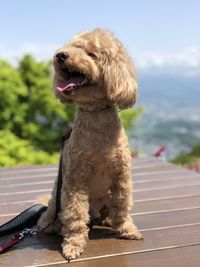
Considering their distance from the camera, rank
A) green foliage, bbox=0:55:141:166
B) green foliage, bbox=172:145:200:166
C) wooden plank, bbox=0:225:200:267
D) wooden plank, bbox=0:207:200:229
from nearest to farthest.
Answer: wooden plank, bbox=0:225:200:267, wooden plank, bbox=0:207:200:229, green foliage, bbox=0:55:141:166, green foliage, bbox=172:145:200:166

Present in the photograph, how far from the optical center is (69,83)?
2215 mm

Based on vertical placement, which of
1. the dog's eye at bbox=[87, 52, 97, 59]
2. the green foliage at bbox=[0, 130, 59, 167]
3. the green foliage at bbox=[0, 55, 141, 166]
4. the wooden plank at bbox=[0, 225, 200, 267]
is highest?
the green foliage at bbox=[0, 55, 141, 166]

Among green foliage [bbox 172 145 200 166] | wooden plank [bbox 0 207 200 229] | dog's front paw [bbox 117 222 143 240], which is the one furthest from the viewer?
green foliage [bbox 172 145 200 166]

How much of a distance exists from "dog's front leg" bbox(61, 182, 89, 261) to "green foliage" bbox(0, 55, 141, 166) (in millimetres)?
4617

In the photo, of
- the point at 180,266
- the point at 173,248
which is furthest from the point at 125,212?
the point at 180,266

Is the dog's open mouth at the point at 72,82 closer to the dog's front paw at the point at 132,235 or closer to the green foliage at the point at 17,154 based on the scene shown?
the dog's front paw at the point at 132,235

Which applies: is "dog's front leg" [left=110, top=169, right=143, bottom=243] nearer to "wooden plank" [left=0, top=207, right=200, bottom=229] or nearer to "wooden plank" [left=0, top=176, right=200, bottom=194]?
"wooden plank" [left=0, top=207, right=200, bottom=229]

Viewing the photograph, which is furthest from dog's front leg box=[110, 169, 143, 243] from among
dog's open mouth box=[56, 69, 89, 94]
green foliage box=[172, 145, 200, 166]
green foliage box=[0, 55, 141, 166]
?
green foliage box=[172, 145, 200, 166]

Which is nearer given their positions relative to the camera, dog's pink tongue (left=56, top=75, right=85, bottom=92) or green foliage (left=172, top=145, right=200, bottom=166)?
dog's pink tongue (left=56, top=75, right=85, bottom=92)

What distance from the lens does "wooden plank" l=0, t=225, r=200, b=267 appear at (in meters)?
2.36

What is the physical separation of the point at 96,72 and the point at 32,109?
18.1 ft

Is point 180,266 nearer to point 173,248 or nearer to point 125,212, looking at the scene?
point 173,248

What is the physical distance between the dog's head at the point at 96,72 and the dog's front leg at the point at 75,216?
0.51 meters

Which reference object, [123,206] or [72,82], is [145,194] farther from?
[72,82]
